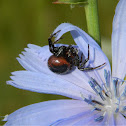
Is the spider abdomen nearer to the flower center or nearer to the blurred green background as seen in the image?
the flower center

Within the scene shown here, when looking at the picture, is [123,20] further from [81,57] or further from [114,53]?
[81,57]

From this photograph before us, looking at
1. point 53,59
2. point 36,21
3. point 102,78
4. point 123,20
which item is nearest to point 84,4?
point 123,20

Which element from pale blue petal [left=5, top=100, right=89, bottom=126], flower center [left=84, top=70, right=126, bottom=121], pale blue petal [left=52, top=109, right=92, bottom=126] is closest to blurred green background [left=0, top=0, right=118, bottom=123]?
flower center [left=84, top=70, right=126, bottom=121]

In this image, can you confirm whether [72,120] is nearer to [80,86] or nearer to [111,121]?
[111,121]

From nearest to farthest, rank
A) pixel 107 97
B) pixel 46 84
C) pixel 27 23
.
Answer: pixel 46 84 → pixel 107 97 → pixel 27 23

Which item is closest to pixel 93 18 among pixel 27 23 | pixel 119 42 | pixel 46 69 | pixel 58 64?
pixel 119 42
